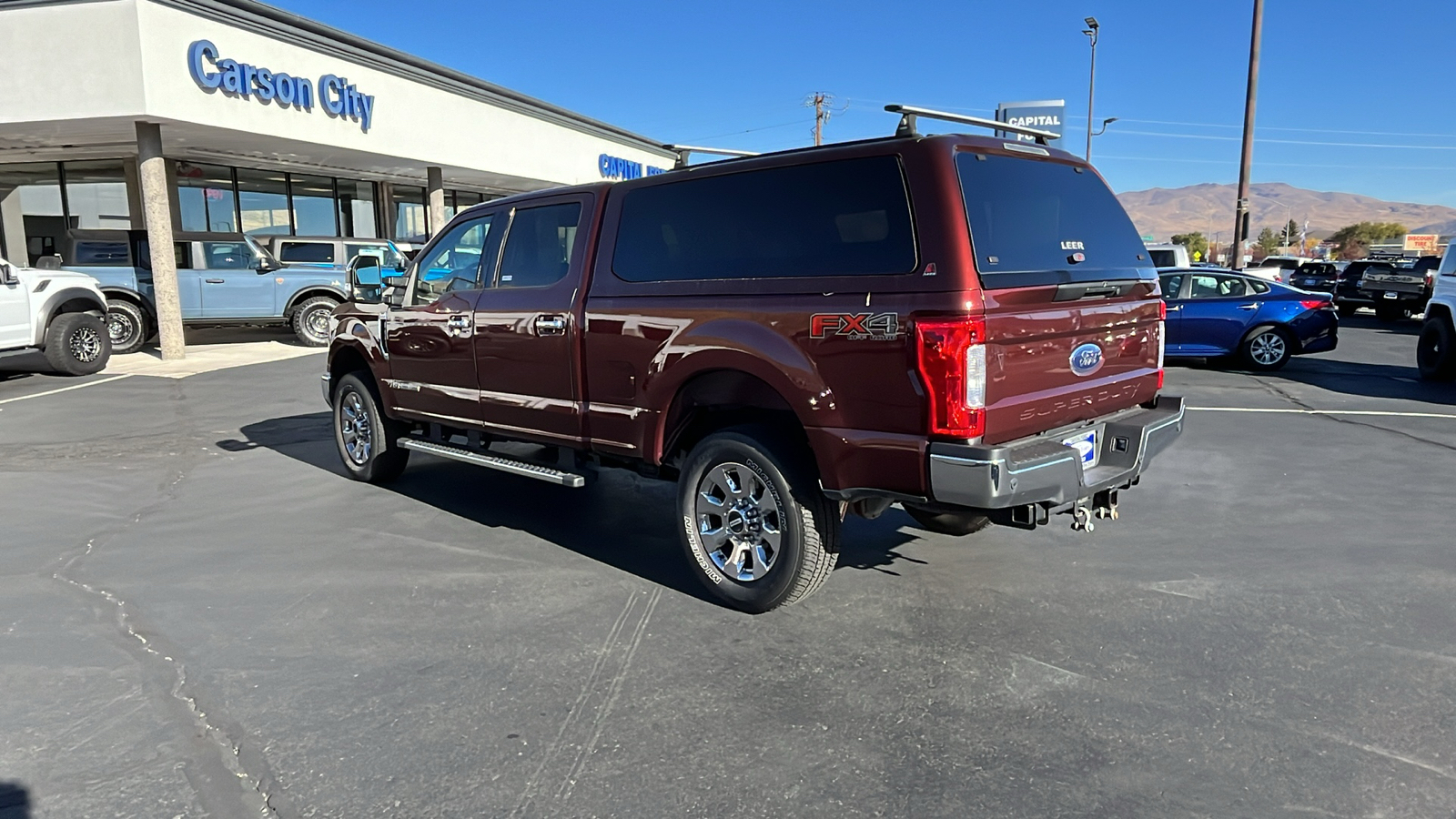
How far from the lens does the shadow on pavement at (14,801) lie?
2.86 meters

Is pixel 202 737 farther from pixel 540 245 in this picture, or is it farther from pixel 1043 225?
pixel 1043 225

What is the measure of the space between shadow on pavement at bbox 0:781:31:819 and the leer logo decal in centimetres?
416

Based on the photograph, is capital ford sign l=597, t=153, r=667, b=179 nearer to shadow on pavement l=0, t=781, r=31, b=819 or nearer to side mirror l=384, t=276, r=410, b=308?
side mirror l=384, t=276, r=410, b=308

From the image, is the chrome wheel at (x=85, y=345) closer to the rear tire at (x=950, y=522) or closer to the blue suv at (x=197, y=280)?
the blue suv at (x=197, y=280)

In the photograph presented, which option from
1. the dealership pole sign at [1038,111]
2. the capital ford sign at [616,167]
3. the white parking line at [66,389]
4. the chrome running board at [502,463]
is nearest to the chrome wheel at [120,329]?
the white parking line at [66,389]

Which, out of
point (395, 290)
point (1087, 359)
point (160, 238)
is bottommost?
point (1087, 359)

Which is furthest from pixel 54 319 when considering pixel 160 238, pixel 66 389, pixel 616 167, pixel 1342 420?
pixel 616 167

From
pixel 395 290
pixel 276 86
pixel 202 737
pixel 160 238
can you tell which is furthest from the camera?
pixel 276 86

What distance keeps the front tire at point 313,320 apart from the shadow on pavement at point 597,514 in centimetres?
990

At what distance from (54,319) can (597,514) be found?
1085cm

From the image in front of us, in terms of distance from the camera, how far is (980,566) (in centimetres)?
500

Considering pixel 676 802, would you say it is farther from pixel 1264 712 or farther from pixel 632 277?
pixel 632 277

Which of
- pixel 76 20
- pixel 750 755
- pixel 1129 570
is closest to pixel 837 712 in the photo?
pixel 750 755

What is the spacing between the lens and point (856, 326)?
3816 millimetres
